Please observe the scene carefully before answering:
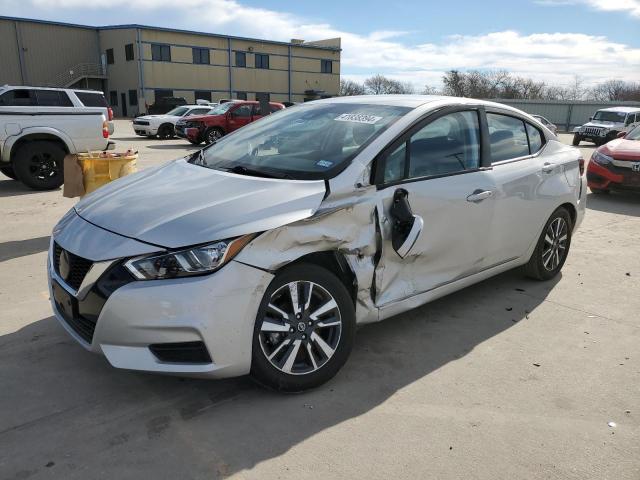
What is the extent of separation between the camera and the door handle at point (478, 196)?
378cm

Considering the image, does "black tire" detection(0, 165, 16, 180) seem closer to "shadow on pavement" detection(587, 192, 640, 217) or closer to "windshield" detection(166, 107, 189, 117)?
"shadow on pavement" detection(587, 192, 640, 217)

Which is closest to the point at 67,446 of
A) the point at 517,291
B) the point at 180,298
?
the point at 180,298

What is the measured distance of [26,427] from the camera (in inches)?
104

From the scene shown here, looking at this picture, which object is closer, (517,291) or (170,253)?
(170,253)

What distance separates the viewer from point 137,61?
45812mm

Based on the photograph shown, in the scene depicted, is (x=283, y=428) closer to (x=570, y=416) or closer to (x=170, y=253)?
(x=170, y=253)

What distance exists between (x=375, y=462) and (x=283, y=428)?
1.68 feet

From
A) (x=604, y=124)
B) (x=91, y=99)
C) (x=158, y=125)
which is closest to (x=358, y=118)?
(x=91, y=99)

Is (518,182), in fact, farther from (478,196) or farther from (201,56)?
(201,56)

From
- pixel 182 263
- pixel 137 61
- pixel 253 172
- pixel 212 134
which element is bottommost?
pixel 212 134

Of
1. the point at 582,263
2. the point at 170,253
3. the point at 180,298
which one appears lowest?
the point at 582,263

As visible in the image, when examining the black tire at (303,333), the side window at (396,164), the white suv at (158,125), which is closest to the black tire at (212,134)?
the white suv at (158,125)

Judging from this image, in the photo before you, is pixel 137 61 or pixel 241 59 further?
pixel 241 59

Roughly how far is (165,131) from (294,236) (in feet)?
70.1
